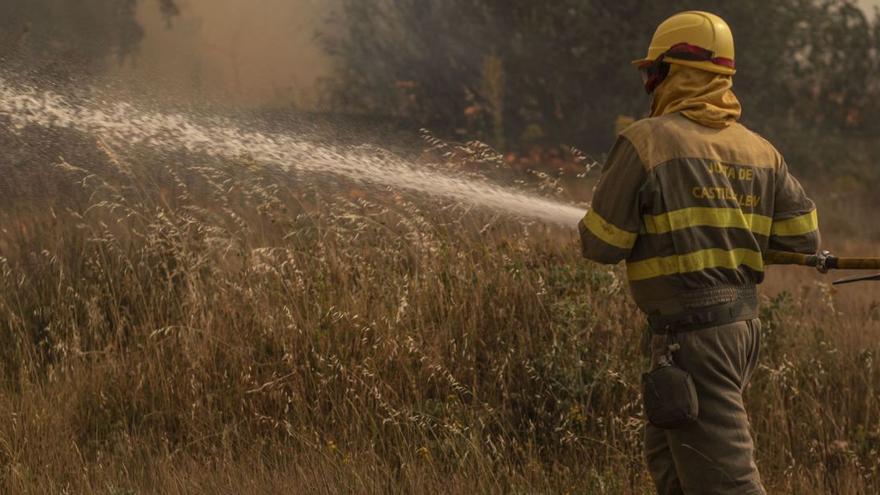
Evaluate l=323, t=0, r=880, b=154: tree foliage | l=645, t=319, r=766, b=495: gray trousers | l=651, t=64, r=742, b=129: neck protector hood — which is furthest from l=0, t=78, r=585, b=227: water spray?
l=323, t=0, r=880, b=154: tree foliage

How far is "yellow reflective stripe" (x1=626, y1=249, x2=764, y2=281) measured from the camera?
3314 mm

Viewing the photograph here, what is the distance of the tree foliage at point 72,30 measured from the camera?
10258 millimetres

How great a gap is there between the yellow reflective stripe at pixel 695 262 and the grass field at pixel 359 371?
0.86 m

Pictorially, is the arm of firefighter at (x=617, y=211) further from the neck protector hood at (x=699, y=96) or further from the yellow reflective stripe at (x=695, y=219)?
the neck protector hood at (x=699, y=96)

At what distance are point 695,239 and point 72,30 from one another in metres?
9.21

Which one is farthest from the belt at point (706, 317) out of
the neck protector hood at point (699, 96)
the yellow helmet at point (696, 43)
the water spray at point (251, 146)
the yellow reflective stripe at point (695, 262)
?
the water spray at point (251, 146)

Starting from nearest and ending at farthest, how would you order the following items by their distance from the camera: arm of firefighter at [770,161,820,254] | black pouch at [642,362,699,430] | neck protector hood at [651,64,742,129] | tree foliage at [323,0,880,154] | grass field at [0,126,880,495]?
black pouch at [642,362,699,430], neck protector hood at [651,64,742,129], arm of firefighter at [770,161,820,254], grass field at [0,126,880,495], tree foliage at [323,0,880,154]

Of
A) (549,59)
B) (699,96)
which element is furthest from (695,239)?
(549,59)

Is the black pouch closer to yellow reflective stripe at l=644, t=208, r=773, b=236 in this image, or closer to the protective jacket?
the protective jacket

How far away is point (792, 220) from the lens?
11.8ft

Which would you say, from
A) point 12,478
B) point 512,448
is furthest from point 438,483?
point 12,478

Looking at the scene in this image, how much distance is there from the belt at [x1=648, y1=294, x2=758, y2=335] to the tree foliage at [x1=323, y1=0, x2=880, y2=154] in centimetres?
896

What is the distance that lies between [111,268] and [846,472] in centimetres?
320

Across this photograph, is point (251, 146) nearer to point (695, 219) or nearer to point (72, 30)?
point (695, 219)
